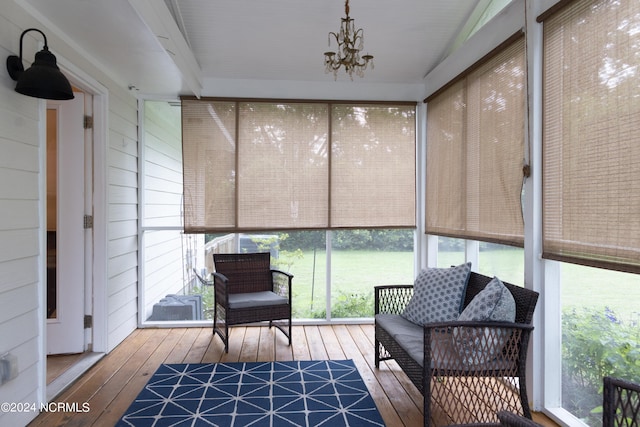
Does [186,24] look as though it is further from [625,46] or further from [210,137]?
[625,46]

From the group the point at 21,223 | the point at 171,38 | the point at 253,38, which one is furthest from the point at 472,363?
the point at 253,38

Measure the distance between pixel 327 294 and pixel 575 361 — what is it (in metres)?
2.51

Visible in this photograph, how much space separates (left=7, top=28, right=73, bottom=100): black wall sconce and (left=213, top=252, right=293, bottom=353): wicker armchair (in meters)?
1.91

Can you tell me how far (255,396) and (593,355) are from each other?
204cm

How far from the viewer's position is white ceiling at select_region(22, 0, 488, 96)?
281 centimetres

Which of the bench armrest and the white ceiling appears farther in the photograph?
the white ceiling

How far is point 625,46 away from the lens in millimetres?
1863

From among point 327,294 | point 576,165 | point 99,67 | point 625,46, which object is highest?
point 99,67

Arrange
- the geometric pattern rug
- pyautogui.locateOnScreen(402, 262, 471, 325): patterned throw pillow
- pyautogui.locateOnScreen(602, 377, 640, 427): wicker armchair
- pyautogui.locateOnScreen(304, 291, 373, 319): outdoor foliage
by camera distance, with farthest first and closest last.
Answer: pyautogui.locateOnScreen(304, 291, 373, 319): outdoor foliage < pyautogui.locateOnScreen(402, 262, 471, 325): patterned throw pillow < the geometric pattern rug < pyautogui.locateOnScreen(602, 377, 640, 427): wicker armchair

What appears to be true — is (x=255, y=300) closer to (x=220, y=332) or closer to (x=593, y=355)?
(x=220, y=332)

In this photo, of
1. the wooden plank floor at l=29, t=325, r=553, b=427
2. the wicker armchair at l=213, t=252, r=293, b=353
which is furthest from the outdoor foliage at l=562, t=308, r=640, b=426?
the wicker armchair at l=213, t=252, r=293, b=353

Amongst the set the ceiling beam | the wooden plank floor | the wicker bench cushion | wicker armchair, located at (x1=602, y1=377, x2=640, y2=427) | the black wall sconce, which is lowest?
the wooden plank floor

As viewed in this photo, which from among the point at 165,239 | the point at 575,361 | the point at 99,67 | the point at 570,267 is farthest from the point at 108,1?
the point at 575,361

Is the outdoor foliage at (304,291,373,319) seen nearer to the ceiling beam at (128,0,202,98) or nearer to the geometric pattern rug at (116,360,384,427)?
the geometric pattern rug at (116,360,384,427)
